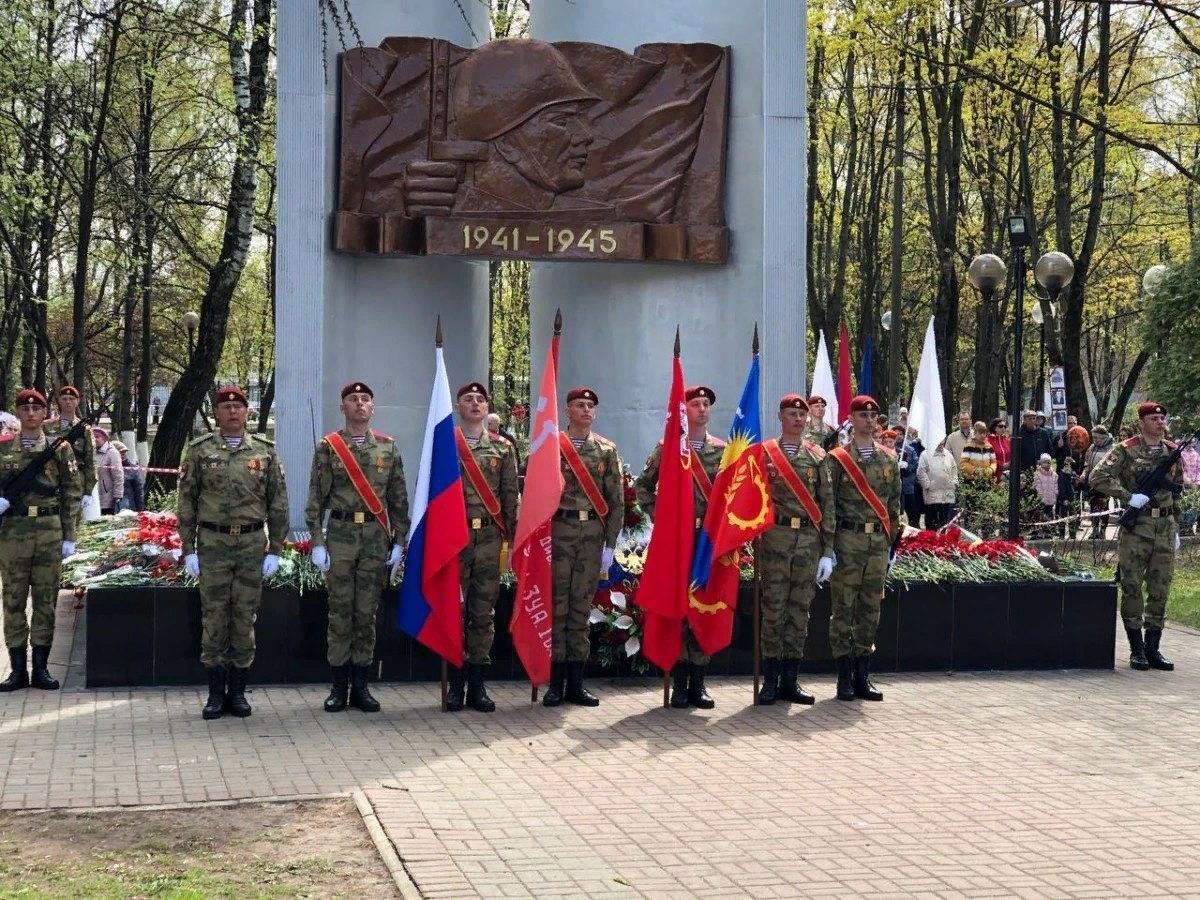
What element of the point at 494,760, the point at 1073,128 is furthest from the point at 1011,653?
the point at 1073,128

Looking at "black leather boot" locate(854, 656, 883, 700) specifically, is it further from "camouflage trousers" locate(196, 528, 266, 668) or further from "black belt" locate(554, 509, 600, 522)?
"camouflage trousers" locate(196, 528, 266, 668)

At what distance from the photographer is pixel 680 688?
10.2 meters

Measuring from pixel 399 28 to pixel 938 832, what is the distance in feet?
30.6

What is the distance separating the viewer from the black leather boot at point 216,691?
957cm

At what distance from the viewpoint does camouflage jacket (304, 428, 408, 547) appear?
9938mm

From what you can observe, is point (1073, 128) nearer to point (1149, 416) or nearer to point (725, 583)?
point (1149, 416)

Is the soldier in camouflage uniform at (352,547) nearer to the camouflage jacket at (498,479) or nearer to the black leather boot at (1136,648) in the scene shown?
the camouflage jacket at (498,479)

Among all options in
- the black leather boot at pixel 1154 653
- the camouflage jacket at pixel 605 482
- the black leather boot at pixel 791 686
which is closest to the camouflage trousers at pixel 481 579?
the camouflage jacket at pixel 605 482

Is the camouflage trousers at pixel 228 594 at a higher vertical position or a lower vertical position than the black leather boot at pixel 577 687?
higher

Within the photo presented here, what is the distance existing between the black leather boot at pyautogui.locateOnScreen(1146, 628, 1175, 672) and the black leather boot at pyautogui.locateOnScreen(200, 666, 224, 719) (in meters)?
6.84

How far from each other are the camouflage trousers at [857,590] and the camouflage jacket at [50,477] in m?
5.05

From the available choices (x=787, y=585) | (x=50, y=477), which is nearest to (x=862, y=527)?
(x=787, y=585)

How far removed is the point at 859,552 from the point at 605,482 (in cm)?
172

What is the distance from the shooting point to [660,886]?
20.5 ft
